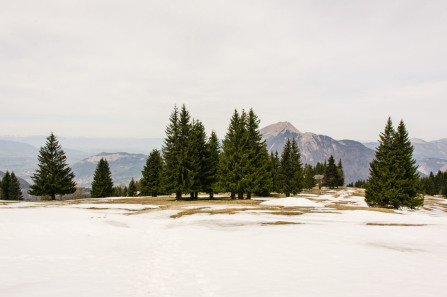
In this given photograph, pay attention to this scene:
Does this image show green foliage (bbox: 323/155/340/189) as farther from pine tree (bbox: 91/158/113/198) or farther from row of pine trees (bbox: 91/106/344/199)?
pine tree (bbox: 91/158/113/198)

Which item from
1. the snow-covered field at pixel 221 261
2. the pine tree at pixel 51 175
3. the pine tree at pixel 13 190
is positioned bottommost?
the pine tree at pixel 13 190

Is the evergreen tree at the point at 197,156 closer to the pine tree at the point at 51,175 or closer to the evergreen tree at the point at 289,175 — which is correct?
the evergreen tree at the point at 289,175

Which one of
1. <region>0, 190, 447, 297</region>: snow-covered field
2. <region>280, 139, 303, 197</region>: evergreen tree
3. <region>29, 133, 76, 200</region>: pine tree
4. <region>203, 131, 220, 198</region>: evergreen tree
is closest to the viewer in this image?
<region>0, 190, 447, 297</region>: snow-covered field

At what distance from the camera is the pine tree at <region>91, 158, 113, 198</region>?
6047 centimetres

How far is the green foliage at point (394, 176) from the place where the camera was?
3488cm

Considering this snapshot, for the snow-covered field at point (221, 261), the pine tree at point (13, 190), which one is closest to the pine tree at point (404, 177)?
the snow-covered field at point (221, 261)

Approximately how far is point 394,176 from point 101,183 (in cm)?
6205

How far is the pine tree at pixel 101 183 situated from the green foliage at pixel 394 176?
188 ft

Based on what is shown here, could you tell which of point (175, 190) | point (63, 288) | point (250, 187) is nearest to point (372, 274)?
point (63, 288)

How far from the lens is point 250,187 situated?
36.3 m

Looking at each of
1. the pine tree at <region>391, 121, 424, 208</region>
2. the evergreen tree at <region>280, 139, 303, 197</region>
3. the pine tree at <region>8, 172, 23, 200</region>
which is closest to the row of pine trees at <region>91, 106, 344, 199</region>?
the evergreen tree at <region>280, 139, 303, 197</region>

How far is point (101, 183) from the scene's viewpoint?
61.1m

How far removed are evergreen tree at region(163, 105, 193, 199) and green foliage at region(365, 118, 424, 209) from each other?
28.3 m

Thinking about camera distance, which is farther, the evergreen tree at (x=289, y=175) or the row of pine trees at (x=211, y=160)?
the evergreen tree at (x=289, y=175)
